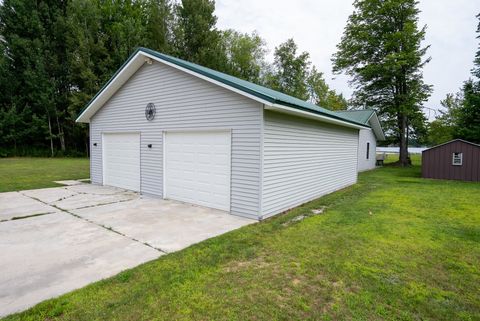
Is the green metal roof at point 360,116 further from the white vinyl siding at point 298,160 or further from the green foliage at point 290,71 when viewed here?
the green foliage at point 290,71

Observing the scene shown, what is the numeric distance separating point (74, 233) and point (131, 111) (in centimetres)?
501

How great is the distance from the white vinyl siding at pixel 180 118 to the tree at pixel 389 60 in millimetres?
17445

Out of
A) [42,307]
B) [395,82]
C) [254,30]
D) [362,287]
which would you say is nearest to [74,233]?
[42,307]

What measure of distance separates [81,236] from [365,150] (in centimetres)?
1886

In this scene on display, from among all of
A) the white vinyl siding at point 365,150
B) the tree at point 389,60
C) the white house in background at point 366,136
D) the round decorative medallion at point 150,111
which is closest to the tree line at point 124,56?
the tree at point 389,60

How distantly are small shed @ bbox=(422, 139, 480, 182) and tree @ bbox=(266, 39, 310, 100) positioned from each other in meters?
19.6

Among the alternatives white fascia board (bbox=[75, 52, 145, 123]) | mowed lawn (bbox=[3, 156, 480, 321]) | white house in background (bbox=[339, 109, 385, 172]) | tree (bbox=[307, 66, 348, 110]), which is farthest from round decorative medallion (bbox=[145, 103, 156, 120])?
tree (bbox=[307, 66, 348, 110])

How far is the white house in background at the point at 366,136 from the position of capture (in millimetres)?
17827

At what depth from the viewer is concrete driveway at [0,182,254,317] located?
10.0 ft

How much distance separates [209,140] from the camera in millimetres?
6566

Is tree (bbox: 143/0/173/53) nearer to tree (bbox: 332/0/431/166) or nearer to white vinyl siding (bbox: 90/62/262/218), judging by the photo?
tree (bbox: 332/0/431/166)

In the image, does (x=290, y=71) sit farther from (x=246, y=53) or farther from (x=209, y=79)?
(x=209, y=79)

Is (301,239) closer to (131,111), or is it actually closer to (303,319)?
(303,319)

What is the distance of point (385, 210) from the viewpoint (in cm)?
661
